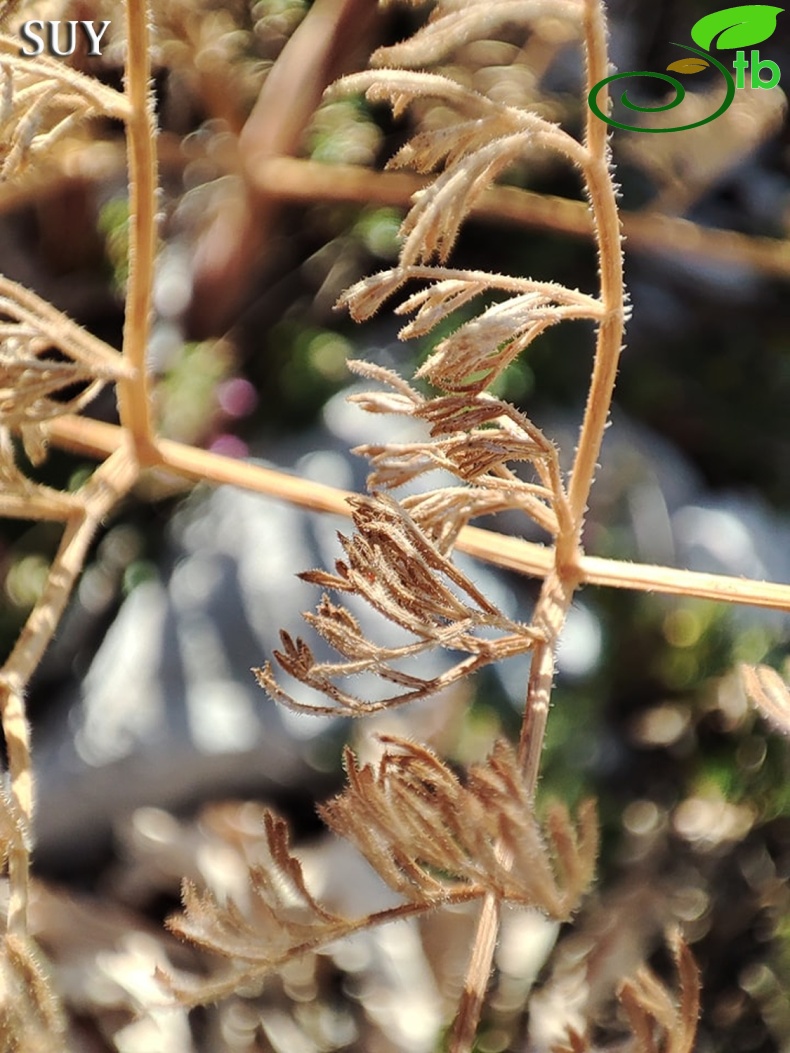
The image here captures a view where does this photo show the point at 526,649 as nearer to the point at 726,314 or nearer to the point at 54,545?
the point at 54,545

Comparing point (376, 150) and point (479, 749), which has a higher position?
point (376, 150)

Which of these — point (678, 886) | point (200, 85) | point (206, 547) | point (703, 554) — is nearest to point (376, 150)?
point (200, 85)

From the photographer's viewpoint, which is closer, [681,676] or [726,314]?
[681,676]

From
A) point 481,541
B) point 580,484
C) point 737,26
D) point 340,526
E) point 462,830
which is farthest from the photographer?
point 340,526

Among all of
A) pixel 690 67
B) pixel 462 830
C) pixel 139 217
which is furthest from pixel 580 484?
pixel 690 67

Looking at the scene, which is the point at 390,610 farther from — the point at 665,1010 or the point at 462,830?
the point at 665,1010

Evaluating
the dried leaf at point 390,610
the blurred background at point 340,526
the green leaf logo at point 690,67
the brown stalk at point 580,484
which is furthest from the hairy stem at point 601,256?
the blurred background at point 340,526
